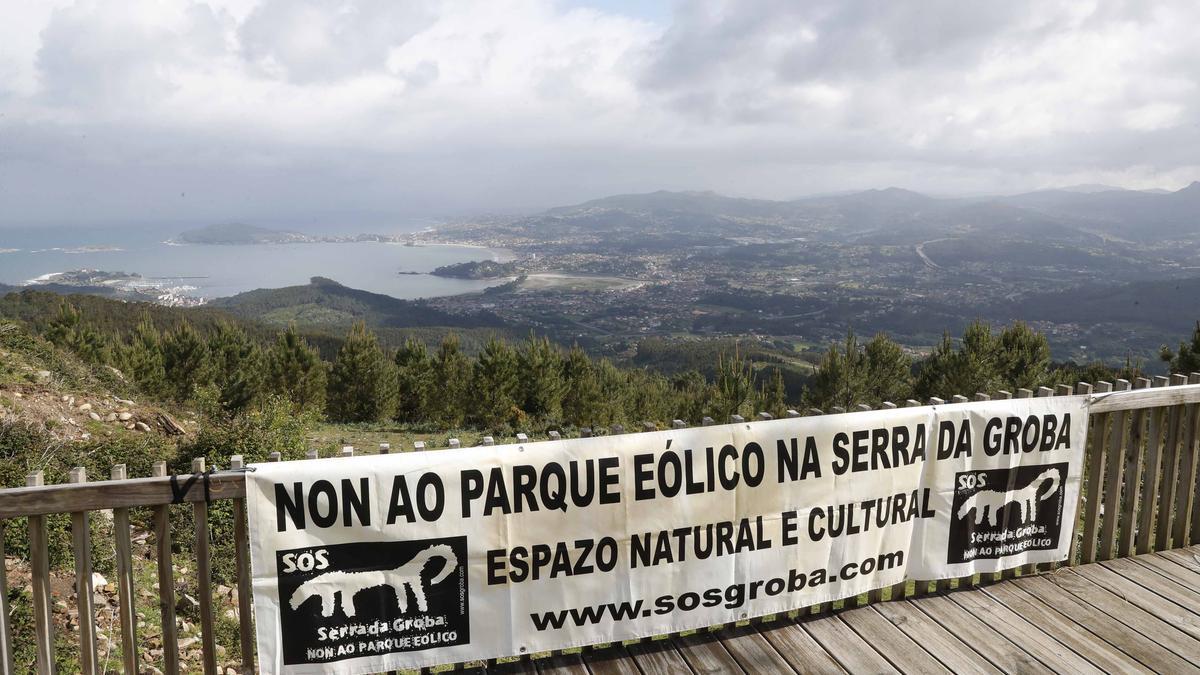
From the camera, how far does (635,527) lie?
153 inches

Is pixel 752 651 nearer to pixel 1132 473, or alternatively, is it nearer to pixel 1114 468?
pixel 1114 468

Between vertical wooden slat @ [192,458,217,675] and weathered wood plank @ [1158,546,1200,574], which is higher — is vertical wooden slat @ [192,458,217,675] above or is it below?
above

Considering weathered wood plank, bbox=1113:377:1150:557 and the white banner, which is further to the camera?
weathered wood plank, bbox=1113:377:1150:557

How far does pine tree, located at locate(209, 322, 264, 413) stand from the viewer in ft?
108

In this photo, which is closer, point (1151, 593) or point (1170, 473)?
point (1151, 593)

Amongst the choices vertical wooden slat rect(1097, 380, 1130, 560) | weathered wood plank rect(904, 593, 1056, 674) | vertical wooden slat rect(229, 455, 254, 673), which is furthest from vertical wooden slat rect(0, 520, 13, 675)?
vertical wooden slat rect(1097, 380, 1130, 560)

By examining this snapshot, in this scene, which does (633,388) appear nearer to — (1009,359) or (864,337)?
(1009,359)

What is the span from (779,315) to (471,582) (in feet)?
583

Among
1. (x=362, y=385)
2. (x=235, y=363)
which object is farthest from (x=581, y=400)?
(x=235, y=363)

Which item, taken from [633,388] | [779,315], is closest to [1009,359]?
[633,388]

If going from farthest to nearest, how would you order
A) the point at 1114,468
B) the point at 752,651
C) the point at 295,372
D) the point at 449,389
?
the point at 449,389 < the point at 295,372 < the point at 1114,468 < the point at 752,651

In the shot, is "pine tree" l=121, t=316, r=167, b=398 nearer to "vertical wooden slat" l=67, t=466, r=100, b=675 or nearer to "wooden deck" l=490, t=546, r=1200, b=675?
"vertical wooden slat" l=67, t=466, r=100, b=675

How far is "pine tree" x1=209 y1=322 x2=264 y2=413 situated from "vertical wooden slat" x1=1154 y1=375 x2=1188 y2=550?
1293 inches

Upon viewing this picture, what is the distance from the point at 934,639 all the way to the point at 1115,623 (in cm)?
119
